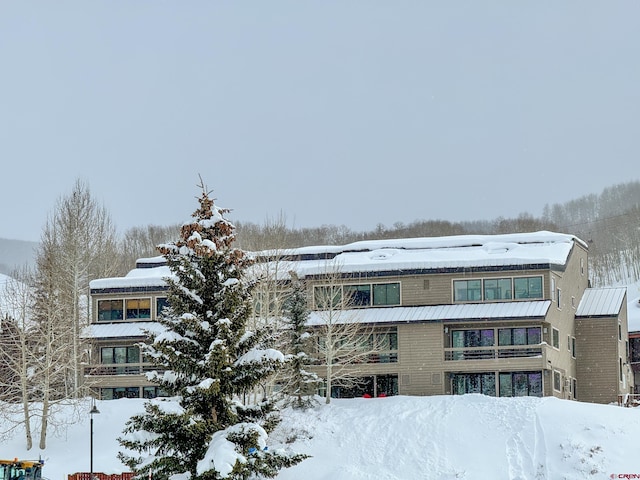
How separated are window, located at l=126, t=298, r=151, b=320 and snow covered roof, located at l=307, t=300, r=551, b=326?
1144 centimetres

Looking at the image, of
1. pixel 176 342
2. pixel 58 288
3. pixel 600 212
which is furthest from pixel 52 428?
pixel 600 212

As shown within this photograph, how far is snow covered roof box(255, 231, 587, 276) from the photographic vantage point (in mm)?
58750

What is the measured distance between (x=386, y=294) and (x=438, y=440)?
1447 cm

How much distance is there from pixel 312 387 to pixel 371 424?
5.07 meters

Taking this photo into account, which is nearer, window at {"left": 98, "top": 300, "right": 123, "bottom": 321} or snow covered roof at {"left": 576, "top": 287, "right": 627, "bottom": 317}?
snow covered roof at {"left": 576, "top": 287, "right": 627, "bottom": 317}

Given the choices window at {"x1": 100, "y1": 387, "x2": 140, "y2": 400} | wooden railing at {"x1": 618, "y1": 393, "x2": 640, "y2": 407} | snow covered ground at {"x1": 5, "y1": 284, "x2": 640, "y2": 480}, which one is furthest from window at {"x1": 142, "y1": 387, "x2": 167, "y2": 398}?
wooden railing at {"x1": 618, "y1": 393, "x2": 640, "y2": 407}

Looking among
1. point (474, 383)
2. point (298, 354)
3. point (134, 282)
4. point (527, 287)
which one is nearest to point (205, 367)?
point (298, 354)

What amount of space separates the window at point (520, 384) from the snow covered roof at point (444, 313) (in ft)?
11.7

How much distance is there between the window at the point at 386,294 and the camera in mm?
59881

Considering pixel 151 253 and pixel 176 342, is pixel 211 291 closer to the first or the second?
pixel 176 342

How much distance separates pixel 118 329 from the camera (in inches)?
2467

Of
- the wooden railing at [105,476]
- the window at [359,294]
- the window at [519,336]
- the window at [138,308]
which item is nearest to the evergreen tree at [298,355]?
the window at [359,294]

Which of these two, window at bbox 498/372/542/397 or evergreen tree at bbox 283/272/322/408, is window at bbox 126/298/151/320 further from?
window at bbox 498/372/542/397

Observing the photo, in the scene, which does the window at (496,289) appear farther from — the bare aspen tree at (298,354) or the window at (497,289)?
the bare aspen tree at (298,354)
